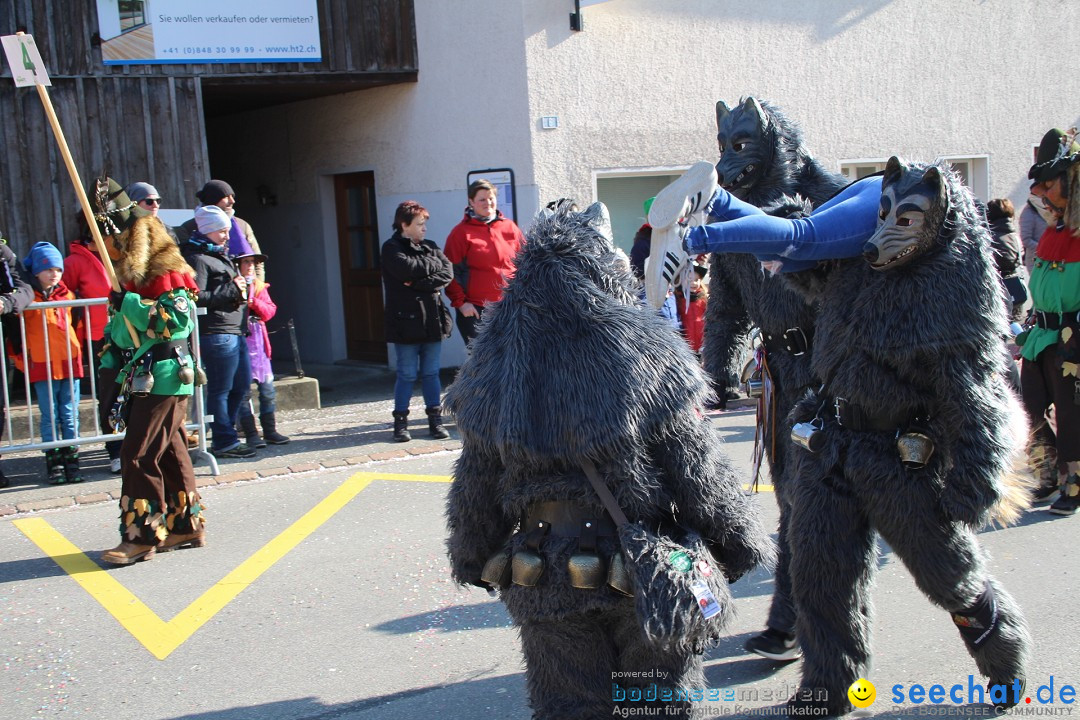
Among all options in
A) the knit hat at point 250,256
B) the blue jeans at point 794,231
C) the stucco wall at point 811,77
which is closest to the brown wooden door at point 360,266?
the stucco wall at point 811,77

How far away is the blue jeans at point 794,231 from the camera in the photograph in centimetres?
317

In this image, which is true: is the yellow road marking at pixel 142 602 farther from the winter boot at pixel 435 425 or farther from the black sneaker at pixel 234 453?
the winter boot at pixel 435 425

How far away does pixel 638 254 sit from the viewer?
9.62 meters

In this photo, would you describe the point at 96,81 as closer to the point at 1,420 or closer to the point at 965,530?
the point at 1,420

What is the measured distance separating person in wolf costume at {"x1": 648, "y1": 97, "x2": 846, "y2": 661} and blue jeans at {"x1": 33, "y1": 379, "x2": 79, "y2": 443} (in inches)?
215

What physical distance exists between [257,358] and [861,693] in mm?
6248

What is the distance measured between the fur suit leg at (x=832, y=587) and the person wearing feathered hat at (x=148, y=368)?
3.65 m

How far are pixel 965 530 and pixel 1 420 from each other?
681 cm

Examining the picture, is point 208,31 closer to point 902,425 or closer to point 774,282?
point 774,282

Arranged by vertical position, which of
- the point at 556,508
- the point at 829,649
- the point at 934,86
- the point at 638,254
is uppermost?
the point at 934,86

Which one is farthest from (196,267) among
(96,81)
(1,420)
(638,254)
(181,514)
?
(638,254)

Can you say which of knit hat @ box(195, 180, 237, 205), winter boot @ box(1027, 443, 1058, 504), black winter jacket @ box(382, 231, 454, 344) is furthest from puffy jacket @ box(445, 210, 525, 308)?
winter boot @ box(1027, 443, 1058, 504)

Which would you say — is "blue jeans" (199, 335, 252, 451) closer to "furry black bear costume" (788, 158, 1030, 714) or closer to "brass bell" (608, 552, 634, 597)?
"furry black bear costume" (788, 158, 1030, 714)

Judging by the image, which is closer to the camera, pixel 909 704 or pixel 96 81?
pixel 909 704
